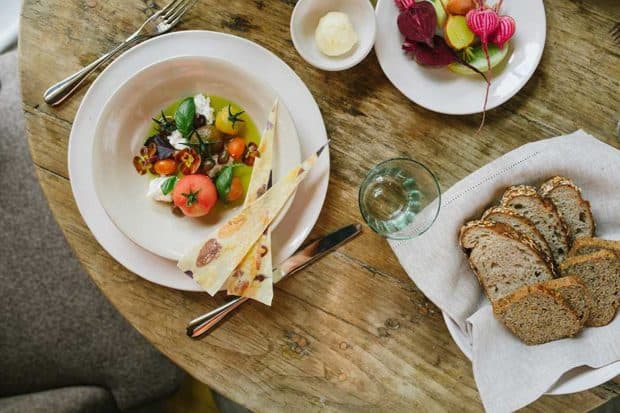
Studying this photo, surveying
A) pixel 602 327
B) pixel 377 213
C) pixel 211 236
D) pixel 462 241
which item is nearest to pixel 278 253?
pixel 211 236

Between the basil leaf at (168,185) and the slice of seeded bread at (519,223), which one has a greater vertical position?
the basil leaf at (168,185)

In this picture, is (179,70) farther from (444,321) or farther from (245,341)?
(444,321)

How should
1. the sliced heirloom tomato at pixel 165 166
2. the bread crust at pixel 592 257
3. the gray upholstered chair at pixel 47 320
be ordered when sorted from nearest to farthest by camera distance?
1. the bread crust at pixel 592 257
2. the sliced heirloom tomato at pixel 165 166
3. the gray upholstered chair at pixel 47 320

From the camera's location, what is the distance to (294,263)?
1.41m

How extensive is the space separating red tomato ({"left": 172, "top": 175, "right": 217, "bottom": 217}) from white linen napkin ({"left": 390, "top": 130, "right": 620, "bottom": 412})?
429mm

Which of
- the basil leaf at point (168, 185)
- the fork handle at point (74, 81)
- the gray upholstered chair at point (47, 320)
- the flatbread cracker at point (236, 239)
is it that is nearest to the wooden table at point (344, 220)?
the fork handle at point (74, 81)

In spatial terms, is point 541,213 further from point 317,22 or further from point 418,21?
point 317,22

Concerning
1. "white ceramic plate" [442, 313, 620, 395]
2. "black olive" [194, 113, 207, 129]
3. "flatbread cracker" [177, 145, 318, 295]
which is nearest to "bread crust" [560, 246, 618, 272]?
"white ceramic plate" [442, 313, 620, 395]

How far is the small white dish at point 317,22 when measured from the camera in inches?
53.7

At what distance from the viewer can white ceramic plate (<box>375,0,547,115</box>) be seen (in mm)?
1393

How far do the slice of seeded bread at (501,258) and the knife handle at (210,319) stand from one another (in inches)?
21.4

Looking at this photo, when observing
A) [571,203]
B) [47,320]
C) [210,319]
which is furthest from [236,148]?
[47,320]

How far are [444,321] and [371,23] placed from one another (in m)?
0.73

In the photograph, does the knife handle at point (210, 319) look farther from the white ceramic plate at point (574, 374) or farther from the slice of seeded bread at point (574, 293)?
the slice of seeded bread at point (574, 293)
